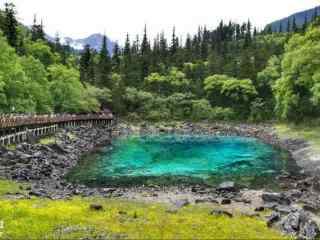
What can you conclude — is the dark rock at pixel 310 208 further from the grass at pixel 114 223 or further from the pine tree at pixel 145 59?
the pine tree at pixel 145 59

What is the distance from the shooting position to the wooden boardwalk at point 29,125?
126ft

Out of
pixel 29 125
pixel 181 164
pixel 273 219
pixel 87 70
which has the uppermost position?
pixel 87 70

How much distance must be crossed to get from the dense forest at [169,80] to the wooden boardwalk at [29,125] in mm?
2951

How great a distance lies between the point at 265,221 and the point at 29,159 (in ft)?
68.0

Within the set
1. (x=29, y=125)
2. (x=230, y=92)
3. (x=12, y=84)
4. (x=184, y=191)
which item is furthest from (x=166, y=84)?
(x=184, y=191)

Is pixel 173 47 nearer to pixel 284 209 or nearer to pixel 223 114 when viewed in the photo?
pixel 223 114

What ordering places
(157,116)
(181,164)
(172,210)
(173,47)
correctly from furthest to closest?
(173,47), (157,116), (181,164), (172,210)

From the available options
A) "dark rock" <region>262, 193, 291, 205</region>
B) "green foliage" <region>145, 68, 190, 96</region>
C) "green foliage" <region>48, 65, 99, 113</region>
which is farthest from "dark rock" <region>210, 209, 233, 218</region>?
"green foliage" <region>145, 68, 190, 96</region>

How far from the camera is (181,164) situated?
A: 38.8m

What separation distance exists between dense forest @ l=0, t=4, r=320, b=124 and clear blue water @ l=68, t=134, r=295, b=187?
10.8 meters

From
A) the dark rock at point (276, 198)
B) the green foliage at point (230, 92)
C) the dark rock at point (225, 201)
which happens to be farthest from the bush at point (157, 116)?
the dark rock at point (225, 201)

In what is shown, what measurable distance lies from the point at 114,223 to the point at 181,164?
22535 millimetres

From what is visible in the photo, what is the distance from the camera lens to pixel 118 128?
7856cm

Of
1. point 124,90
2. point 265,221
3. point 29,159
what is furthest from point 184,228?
point 124,90
